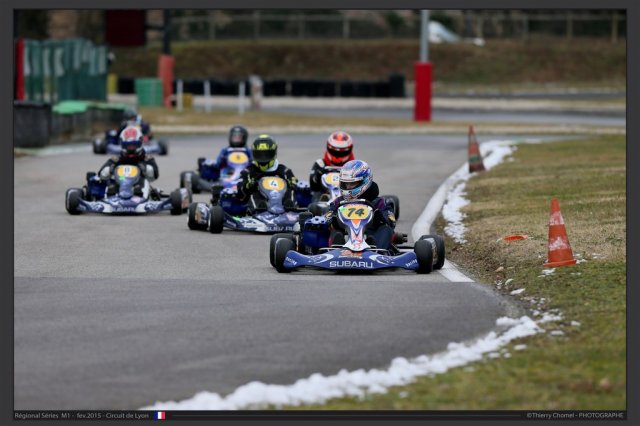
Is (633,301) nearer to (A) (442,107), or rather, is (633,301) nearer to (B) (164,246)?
(B) (164,246)

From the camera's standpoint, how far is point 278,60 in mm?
80312

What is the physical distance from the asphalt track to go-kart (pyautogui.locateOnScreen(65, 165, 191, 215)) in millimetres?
1575

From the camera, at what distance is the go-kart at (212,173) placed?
24672 millimetres

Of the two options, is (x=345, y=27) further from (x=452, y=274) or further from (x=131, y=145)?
(x=452, y=274)

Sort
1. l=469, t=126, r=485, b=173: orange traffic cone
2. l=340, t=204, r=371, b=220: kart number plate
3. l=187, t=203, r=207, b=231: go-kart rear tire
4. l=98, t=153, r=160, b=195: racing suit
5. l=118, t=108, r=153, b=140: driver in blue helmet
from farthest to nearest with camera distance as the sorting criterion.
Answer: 1. l=118, t=108, r=153, b=140: driver in blue helmet
2. l=469, t=126, r=485, b=173: orange traffic cone
3. l=98, t=153, r=160, b=195: racing suit
4. l=187, t=203, r=207, b=231: go-kart rear tire
5. l=340, t=204, r=371, b=220: kart number plate

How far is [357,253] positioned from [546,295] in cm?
244

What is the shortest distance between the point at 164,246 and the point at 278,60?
63458 mm

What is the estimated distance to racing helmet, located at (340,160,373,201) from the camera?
15414mm

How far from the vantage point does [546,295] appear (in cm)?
1308

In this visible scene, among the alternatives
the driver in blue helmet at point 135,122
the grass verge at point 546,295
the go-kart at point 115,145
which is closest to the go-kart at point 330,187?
the grass verge at point 546,295

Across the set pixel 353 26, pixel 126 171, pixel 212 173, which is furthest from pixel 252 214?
pixel 353 26

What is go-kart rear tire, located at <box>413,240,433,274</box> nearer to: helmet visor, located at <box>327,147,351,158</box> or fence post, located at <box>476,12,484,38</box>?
helmet visor, located at <box>327,147,351,158</box>

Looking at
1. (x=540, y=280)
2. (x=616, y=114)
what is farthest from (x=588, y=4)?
(x=616, y=114)

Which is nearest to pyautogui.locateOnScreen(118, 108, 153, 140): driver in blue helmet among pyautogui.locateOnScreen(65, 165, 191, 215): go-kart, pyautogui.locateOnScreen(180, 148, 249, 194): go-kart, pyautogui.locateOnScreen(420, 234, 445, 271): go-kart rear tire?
pyautogui.locateOnScreen(180, 148, 249, 194): go-kart
